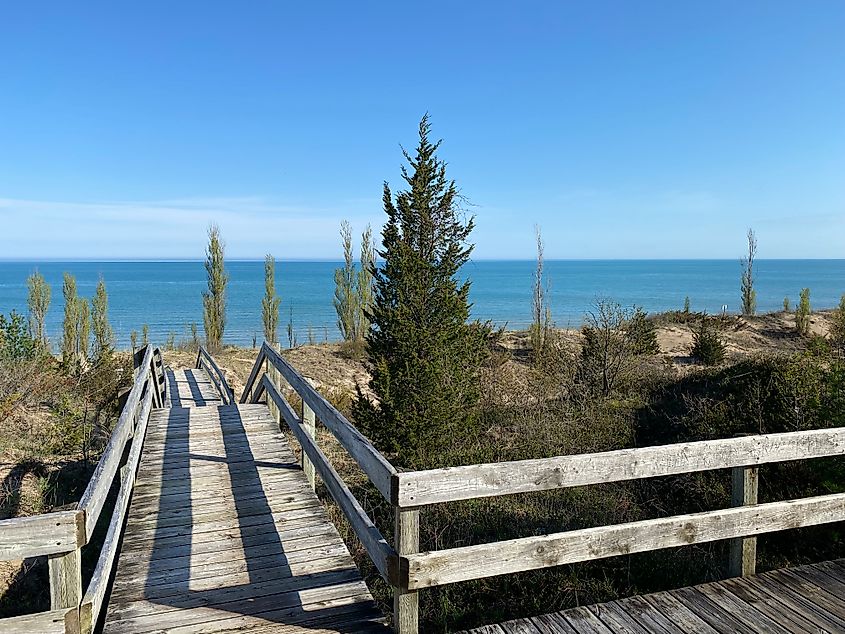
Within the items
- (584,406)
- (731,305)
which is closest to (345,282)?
(584,406)

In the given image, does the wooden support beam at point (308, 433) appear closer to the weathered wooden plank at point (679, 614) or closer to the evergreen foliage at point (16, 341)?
the weathered wooden plank at point (679, 614)

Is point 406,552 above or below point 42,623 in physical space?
above

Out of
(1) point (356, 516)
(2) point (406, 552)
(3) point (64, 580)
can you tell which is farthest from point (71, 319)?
(2) point (406, 552)

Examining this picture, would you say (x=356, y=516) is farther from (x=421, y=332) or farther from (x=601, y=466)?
(x=421, y=332)

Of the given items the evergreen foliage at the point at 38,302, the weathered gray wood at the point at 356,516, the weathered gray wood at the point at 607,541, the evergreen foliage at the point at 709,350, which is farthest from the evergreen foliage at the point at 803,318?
the evergreen foliage at the point at 38,302

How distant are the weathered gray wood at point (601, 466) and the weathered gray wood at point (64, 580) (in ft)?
4.69

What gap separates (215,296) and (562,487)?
27.1m

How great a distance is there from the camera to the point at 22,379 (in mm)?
10961

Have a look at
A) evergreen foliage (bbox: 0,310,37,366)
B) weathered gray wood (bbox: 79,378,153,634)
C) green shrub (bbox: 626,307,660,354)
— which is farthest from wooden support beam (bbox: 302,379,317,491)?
green shrub (bbox: 626,307,660,354)

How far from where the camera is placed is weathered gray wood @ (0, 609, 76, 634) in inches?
92.9

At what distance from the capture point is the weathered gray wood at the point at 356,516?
285cm

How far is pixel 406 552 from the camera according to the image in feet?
9.20

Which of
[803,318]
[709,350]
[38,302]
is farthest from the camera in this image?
[38,302]

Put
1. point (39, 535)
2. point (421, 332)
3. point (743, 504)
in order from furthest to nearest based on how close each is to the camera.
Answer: point (421, 332)
point (743, 504)
point (39, 535)
